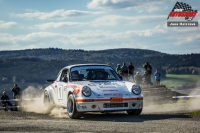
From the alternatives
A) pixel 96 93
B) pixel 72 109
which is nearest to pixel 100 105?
pixel 96 93

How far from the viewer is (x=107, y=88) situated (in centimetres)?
1337

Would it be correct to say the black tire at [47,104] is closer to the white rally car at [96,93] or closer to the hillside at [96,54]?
the white rally car at [96,93]

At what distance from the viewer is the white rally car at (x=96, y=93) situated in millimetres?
13125

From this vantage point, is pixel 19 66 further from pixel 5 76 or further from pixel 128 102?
pixel 128 102

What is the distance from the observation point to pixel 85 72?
14555 mm

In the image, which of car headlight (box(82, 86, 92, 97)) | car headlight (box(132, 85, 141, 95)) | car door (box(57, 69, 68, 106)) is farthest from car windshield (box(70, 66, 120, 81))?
car headlight (box(132, 85, 141, 95))

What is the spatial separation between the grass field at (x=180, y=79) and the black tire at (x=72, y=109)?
76732 mm

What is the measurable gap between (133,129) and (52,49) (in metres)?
187

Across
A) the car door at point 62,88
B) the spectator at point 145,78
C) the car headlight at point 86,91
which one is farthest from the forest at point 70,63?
the car headlight at point 86,91

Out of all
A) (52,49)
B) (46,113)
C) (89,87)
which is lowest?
(46,113)

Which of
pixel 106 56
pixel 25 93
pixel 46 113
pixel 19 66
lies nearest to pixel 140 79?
pixel 25 93

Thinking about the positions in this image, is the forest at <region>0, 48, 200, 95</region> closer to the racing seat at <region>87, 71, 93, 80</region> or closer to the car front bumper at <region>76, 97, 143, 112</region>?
the racing seat at <region>87, 71, 93, 80</region>

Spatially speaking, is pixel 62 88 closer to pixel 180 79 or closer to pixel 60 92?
pixel 60 92

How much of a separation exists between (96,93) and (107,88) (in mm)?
397
